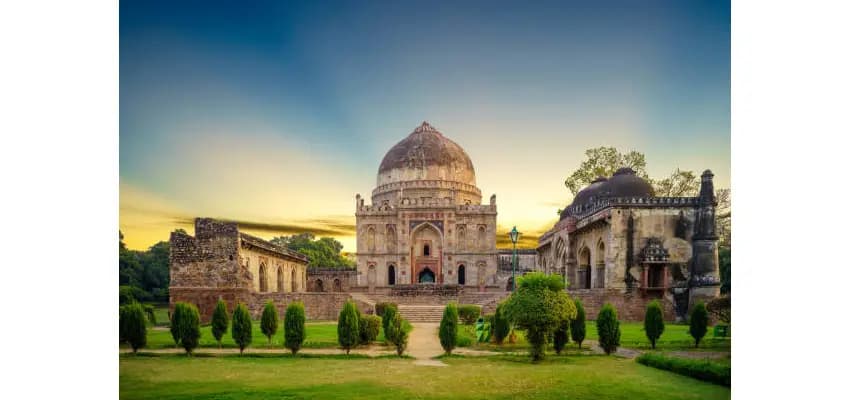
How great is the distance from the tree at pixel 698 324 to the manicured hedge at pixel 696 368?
1813 millimetres

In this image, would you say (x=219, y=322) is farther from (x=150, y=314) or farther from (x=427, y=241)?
(x=427, y=241)

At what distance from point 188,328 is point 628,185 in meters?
17.1

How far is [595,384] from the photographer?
26.8ft

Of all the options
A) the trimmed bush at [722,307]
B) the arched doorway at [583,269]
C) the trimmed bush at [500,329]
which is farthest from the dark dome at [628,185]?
the trimmed bush at [500,329]

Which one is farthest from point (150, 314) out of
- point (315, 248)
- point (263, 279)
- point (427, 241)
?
point (315, 248)

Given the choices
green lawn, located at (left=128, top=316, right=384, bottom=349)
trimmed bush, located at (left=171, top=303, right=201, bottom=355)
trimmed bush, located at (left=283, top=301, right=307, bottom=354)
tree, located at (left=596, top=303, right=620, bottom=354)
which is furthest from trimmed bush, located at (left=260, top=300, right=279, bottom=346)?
tree, located at (left=596, top=303, right=620, bottom=354)

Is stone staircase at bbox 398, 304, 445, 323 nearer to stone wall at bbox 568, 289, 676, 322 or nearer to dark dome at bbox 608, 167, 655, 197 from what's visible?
stone wall at bbox 568, 289, 676, 322

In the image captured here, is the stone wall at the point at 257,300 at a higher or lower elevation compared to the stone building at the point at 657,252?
lower

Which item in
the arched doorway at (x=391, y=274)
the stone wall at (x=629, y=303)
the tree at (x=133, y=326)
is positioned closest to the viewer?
the tree at (x=133, y=326)

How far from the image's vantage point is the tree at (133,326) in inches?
420

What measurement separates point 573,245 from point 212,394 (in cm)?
A: 1787

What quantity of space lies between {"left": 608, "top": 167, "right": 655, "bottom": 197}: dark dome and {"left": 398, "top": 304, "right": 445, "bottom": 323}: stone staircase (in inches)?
338

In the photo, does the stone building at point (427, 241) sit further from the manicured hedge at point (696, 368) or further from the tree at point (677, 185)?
the manicured hedge at point (696, 368)

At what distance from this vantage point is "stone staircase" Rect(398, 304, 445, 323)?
1903 cm
